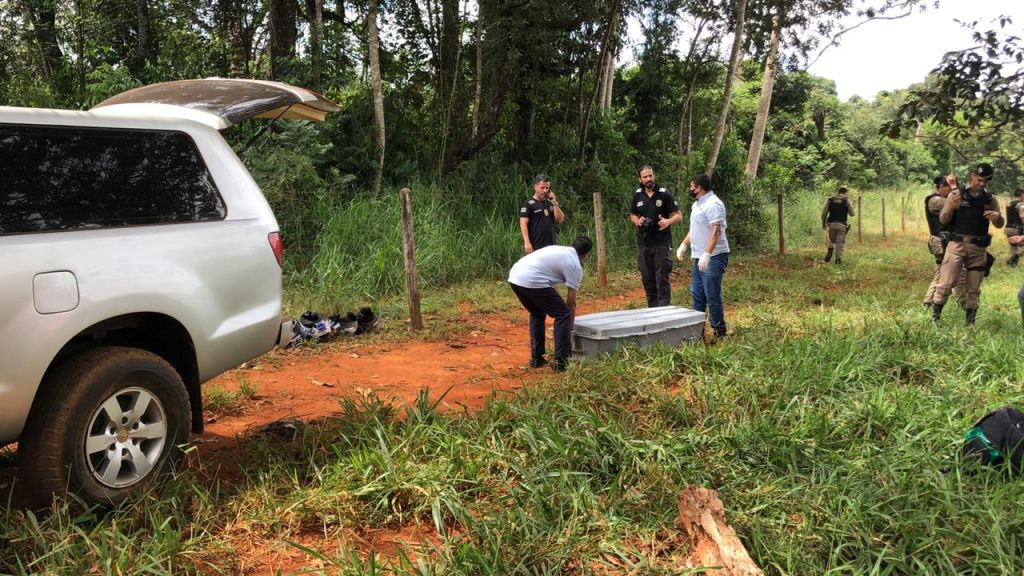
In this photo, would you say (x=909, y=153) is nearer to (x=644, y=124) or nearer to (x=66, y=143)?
(x=644, y=124)

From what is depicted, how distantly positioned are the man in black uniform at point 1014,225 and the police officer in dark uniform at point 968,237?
6.20m

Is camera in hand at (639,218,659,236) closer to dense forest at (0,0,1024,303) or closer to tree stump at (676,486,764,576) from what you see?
dense forest at (0,0,1024,303)

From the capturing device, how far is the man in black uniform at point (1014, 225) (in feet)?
43.1

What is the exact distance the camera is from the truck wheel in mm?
2885

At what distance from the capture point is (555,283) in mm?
5812

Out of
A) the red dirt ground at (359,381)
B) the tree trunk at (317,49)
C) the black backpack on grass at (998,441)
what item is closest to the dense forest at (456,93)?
the tree trunk at (317,49)

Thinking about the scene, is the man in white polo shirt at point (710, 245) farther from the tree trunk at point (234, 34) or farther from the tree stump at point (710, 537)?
the tree trunk at point (234, 34)

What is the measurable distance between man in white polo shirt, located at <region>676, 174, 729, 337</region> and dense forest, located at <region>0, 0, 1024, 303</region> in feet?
7.77

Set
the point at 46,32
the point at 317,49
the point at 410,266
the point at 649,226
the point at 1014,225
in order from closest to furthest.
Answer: the point at 410,266
the point at 649,226
the point at 317,49
the point at 1014,225
the point at 46,32

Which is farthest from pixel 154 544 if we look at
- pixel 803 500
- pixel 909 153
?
pixel 909 153

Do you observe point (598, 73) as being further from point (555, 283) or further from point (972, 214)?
point (555, 283)

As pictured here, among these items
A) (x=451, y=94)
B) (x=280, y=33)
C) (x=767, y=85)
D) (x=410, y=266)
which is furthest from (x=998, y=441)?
(x=767, y=85)

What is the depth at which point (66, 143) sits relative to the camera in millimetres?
3143

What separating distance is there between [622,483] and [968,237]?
5903mm
